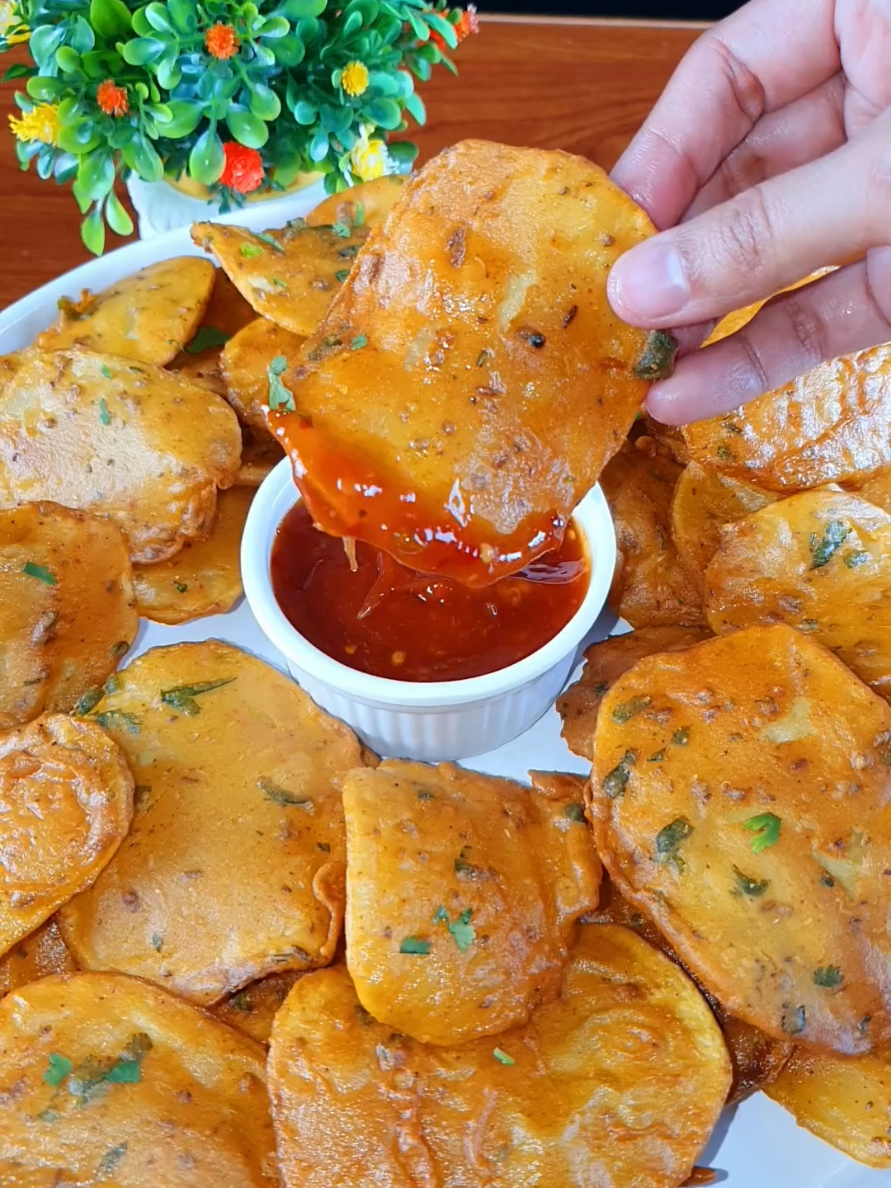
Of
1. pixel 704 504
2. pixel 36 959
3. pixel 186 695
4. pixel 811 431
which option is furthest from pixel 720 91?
pixel 36 959

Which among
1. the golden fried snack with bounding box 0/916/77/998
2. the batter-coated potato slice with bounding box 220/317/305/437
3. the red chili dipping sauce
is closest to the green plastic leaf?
the batter-coated potato slice with bounding box 220/317/305/437

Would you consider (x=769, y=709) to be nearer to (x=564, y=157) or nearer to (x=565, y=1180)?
(x=565, y=1180)

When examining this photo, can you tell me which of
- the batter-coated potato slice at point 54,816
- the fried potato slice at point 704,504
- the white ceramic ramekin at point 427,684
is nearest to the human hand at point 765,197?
the fried potato slice at point 704,504

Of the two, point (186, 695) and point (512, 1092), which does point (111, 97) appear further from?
point (512, 1092)

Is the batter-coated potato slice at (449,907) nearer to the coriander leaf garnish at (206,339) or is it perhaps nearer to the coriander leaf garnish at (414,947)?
the coriander leaf garnish at (414,947)

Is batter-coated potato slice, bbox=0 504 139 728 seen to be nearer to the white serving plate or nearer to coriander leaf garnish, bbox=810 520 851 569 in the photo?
the white serving plate
